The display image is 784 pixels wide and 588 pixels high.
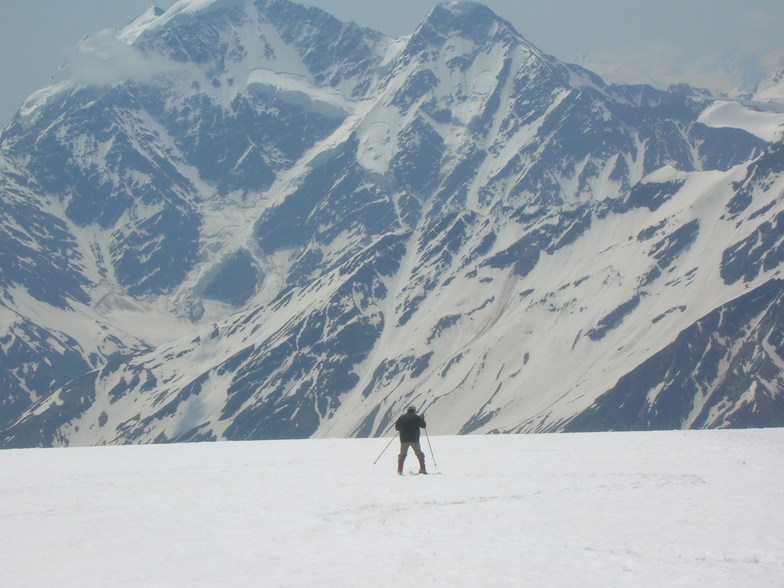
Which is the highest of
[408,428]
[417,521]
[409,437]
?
[408,428]

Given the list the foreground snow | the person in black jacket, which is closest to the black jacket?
the person in black jacket

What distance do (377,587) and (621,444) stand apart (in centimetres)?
2886

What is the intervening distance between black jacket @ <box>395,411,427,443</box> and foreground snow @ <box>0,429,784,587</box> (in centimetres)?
181

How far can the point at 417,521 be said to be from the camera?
29.2 metres

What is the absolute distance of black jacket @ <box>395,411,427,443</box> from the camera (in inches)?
1607

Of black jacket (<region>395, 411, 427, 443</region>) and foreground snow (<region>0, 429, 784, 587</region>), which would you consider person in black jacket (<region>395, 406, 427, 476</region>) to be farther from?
foreground snow (<region>0, 429, 784, 587</region>)

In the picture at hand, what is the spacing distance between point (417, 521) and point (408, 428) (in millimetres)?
11756

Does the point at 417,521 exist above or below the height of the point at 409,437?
below

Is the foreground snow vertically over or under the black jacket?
under

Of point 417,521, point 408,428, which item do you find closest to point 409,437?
point 408,428

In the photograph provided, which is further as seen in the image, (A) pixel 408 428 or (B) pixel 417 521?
(A) pixel 408 428

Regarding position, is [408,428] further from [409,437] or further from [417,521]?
[417,521]

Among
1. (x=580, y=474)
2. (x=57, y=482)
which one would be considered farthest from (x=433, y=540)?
(x=57, y=482)

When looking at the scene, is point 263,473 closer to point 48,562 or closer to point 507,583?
point 48,562
